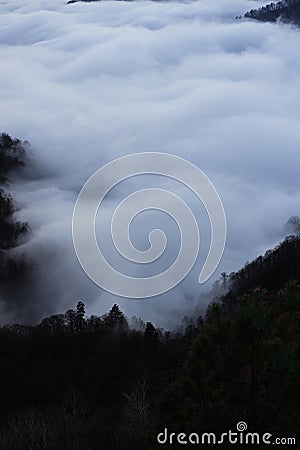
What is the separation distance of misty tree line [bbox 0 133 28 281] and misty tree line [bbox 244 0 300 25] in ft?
205

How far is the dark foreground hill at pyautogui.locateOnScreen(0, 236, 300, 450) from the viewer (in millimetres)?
5875

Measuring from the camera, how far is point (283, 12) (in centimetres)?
11300

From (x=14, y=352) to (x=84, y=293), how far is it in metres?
17.4

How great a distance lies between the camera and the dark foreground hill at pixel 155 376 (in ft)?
19.3

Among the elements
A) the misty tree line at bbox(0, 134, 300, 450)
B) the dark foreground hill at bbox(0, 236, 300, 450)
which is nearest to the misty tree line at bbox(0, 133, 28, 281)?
the misty tree line at bbox(0, 134, 300, 450)

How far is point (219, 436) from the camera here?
19.7ft

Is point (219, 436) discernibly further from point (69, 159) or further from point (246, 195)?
point (69, 159)

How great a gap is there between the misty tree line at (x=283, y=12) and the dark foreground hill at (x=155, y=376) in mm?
84167

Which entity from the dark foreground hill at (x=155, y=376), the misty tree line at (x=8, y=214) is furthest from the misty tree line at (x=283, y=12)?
the dark foreground hill at (x=155, y=376)

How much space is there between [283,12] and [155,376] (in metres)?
105

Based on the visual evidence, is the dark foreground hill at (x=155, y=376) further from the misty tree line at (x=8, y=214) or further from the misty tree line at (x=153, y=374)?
the misty tree line at (x=8, y=214)

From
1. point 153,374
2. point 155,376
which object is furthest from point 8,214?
point 155,376

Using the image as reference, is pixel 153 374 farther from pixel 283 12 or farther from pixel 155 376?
pixel 283 12

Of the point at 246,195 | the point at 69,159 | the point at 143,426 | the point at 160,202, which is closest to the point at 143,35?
the point at 69,159
